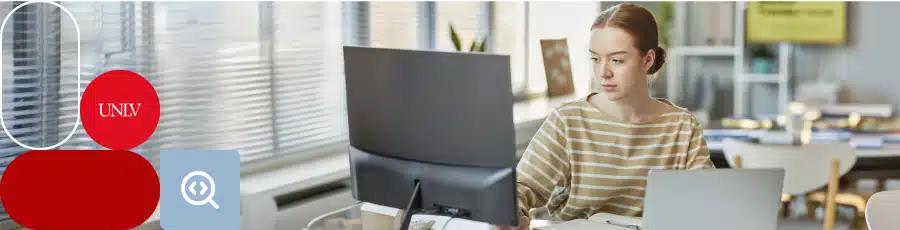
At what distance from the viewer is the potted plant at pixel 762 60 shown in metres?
6.31

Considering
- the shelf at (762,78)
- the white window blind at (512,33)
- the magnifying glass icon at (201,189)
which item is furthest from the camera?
the shelf at (762,78)

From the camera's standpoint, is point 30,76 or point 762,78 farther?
point 762,78

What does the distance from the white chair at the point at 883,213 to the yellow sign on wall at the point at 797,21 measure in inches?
168

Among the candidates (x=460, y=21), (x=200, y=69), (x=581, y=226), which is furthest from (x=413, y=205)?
(x=460, y=21)

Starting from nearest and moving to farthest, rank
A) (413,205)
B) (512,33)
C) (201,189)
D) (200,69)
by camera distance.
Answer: (413,205) < (201,189) < (200,69) < (512,33)

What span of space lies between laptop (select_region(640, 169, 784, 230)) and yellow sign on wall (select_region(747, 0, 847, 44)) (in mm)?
4786

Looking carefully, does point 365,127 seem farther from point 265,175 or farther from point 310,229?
point 265,175

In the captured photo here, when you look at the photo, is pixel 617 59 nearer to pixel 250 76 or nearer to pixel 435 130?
pixel 435 130

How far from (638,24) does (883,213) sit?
2.03 ft

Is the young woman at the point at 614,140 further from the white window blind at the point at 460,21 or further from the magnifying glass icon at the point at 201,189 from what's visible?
the white window blind at the point at 460,21

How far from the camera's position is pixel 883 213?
2096mm

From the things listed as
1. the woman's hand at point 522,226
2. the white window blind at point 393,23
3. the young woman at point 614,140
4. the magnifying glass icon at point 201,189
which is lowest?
the woman's hand at point 522,226

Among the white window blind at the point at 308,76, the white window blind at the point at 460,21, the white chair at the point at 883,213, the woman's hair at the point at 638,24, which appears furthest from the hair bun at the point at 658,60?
the white window blind at the point at 460,21

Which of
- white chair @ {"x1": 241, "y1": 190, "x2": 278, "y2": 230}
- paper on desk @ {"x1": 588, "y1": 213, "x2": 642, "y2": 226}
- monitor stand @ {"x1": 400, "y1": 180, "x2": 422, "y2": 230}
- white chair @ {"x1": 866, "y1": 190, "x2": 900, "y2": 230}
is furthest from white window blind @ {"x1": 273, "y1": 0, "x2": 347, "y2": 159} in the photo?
white chair @ {"x1": 866, "y1": 190, "x2": 900, "y2": 230}
